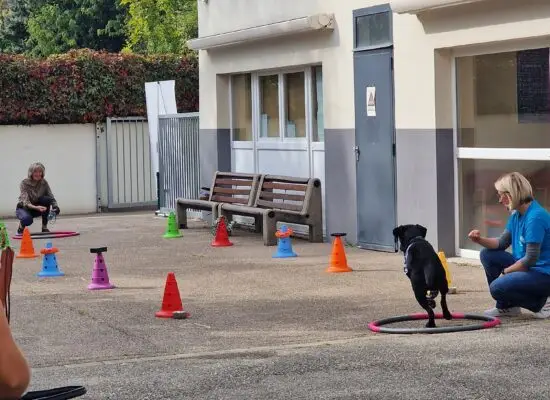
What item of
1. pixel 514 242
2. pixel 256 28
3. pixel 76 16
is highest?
pixel 76 16

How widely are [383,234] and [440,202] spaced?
Result: 127cm

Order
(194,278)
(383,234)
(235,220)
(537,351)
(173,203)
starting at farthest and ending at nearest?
(173,203)
(235,220)
(383,234)
(194,278)
(537,351)

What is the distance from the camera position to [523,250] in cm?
923

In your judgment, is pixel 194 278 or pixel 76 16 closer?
pixel 194 278

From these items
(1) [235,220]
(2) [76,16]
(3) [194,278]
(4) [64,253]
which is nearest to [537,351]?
(3) [194,278]

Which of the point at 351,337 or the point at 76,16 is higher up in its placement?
the point at 76,16

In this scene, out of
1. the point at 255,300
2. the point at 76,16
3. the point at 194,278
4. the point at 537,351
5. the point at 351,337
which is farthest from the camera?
the point at 76,16

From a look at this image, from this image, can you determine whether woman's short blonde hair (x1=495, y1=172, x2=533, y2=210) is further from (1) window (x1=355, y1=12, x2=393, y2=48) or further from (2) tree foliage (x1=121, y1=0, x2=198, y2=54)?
(2) tree foliage (x1=121, y1=0, x2=198, y2=54)

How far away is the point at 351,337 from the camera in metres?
9.03

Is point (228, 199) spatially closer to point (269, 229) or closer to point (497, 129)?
point (269, 229)

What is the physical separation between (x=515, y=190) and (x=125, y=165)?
1594 cm

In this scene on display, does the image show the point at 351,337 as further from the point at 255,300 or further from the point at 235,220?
the point at 235,220

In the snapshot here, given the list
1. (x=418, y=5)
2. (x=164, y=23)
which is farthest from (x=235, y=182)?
(x=164, y=23)

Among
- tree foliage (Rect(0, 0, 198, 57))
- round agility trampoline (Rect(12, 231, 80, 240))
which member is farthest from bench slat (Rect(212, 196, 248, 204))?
tree foliage (Rect(0, 0, 198, 57))
